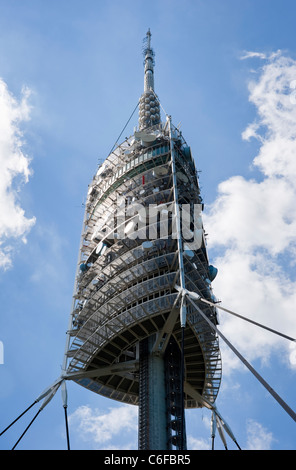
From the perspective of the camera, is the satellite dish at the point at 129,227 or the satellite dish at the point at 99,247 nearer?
the satellite dish at the point at 129,227

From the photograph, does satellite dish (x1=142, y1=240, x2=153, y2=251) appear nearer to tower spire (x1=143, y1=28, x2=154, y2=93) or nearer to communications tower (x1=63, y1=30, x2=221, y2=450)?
communications tower (x1=63, y1=30, x2=221, y2=450)

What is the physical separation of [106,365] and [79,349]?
3.73 metres

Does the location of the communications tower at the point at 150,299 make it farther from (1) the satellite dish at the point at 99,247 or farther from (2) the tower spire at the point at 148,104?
(2) the tower spire at the point at 148,104

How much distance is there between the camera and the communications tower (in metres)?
45.7


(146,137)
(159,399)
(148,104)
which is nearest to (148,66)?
(148,104)

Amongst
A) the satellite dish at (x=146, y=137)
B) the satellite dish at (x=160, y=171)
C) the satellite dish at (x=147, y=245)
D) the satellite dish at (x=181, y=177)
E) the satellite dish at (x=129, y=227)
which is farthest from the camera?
the satellite dish at (x=146, y=137)

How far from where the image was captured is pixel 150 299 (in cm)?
4700

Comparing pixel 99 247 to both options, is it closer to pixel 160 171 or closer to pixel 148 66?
pixel 160 171

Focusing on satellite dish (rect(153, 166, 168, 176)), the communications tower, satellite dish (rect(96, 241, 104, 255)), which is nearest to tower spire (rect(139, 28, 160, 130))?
the communications tower

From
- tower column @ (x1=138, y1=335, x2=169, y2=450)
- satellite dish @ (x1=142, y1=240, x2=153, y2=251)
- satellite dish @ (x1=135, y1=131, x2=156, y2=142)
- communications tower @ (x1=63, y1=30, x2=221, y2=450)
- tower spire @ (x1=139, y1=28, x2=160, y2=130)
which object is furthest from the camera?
tower spire @ (x1=139, y1=28, x2=160, y2=130)

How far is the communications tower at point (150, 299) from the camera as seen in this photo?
45656 mm

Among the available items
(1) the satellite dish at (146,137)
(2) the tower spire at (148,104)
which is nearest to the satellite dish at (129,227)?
(1) the satellite dish at (146,137)

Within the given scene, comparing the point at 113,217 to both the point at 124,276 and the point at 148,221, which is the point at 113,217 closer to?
the point at 148,221
